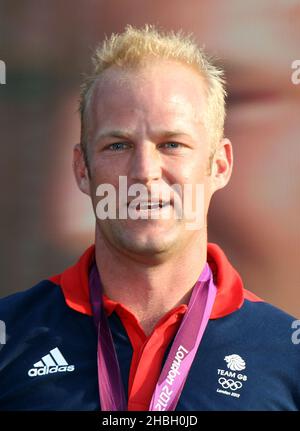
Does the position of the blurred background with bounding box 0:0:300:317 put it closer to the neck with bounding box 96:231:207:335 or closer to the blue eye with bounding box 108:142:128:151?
the neck with bounding box 96:231:207:335

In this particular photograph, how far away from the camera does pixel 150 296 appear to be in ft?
7.02

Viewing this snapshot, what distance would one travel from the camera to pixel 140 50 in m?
2.11

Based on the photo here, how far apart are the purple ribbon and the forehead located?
0.57 metres

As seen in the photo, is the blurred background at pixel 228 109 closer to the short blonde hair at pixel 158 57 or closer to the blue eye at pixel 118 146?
the short blonde hair at pixel 158 57

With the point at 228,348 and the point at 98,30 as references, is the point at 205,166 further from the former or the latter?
the point at 98,30

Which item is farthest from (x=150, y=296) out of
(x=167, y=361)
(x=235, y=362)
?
(x=235, y=362)

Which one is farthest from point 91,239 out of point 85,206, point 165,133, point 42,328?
point 165,133

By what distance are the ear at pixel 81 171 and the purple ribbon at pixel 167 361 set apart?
375mm

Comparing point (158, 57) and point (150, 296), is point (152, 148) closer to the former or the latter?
point (158, 57)

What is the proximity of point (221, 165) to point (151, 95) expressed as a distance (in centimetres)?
37

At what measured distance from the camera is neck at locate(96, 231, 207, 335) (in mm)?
2121

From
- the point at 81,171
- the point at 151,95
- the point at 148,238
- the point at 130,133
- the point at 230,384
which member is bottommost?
the point at 230,384

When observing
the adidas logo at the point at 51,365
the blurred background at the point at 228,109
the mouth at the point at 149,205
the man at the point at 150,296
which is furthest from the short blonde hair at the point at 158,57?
the adidas logo at the point at 51,365

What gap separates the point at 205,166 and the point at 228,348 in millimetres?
558
